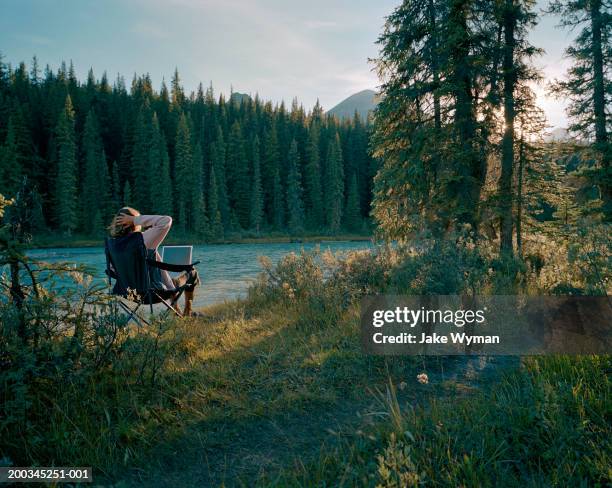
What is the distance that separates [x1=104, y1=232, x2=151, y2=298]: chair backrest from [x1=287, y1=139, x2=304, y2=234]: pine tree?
55740 mm

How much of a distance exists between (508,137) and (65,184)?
52490mm

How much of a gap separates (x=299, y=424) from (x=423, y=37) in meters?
14.2

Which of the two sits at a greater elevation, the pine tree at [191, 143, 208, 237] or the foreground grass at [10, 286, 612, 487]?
the pine tree at [191, 143, 208, 237]

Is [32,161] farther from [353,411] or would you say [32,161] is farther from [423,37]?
[353,411]

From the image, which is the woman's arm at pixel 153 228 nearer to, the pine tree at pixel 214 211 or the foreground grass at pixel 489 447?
the foreground grass at pixel 489 447

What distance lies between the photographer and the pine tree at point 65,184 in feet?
160

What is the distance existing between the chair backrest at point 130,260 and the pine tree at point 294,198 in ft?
183

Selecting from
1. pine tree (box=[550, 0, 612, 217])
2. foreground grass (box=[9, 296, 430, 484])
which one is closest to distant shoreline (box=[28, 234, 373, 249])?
pine tree (box=[550, 0, 612, 217])

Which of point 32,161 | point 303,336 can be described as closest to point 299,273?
point 303,336

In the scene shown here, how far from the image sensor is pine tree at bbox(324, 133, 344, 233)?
207 ft

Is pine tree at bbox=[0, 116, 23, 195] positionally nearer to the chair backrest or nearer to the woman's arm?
the woman's arm

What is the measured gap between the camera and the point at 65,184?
49031 millimetres

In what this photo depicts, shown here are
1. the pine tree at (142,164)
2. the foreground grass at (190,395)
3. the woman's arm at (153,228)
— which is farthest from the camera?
the pine tree at (142,164)

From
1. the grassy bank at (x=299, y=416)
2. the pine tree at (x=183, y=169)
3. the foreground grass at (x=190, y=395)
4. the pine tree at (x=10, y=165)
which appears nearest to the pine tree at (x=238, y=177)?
the pine tree at (x=183, y=169)
